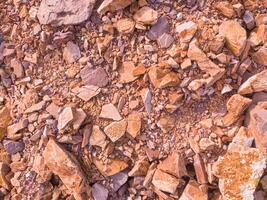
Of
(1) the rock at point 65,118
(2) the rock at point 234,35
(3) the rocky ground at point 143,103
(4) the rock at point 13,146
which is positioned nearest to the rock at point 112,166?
(3) the rocky ground at point 143,103

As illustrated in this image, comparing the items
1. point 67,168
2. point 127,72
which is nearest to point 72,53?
point 127,72

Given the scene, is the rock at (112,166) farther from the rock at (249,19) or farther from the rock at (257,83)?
the rock at (249,19)

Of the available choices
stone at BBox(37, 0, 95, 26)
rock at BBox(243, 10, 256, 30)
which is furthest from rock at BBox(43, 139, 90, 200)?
rock at BBox(243, 10, 256, 30)

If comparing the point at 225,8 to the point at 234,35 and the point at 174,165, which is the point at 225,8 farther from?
the point at 174,165

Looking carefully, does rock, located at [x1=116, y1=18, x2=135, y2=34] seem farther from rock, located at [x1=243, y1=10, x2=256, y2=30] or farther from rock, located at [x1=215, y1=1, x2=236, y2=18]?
rock, located at [x1=243, y1=10, x2=256, y2=30]

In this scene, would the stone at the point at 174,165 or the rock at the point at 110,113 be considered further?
the rock at the point at 110,113

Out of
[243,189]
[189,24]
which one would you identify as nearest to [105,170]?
[243,189]

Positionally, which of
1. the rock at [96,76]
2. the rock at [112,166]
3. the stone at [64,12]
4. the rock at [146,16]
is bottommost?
the rock at [112,166]
